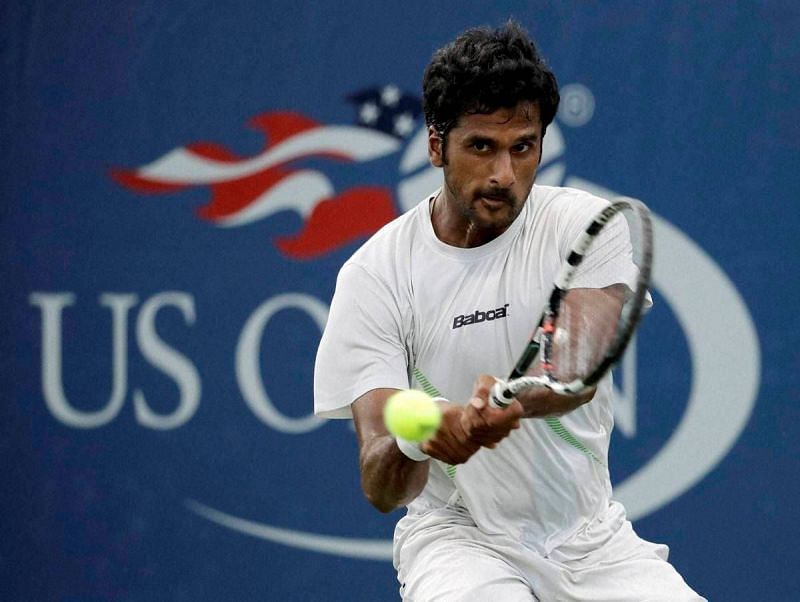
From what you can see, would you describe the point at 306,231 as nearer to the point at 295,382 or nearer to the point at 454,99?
the point at 295,382

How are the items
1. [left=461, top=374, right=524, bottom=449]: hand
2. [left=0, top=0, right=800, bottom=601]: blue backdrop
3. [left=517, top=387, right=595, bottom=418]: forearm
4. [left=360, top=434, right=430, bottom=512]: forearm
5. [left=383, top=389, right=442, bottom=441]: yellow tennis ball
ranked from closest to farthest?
[left=383, top=389, right=442, bottom=441]: yellow tennis ball
[left=461, top=374, right=524, bottom=449]: hand
[left=517, top=387, right=595, bottom=418]: forearm
[left=360, top=434, right=430, bottom=512]: forearm
[left=0, top=0, right=800, bottom=601]: blue backdrop

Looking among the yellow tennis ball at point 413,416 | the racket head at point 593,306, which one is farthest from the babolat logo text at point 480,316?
the yellow tennis ball at point 413,416

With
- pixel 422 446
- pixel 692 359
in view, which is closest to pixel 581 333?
pixel 422 446

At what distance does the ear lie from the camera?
3.51 meters

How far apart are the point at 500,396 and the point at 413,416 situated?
0.24 m

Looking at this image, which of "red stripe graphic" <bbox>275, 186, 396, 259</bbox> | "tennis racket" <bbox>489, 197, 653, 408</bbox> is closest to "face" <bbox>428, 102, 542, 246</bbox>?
"tennis racket" <bbox>489, 197, 653, 408</bbox>

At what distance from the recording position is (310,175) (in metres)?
5.34

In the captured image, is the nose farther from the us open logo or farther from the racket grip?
the us open logo

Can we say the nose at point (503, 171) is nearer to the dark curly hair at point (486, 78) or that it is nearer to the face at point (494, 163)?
the face at point (494, 163)

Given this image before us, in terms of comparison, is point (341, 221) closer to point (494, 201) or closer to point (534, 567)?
point (494, 201)

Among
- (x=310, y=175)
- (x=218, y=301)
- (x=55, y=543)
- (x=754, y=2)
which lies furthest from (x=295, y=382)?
(x=754, y=2)

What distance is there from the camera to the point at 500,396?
2.89 m

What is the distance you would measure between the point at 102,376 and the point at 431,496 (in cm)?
224

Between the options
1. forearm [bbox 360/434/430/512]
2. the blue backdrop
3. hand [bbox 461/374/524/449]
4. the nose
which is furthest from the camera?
the blue backdrop
